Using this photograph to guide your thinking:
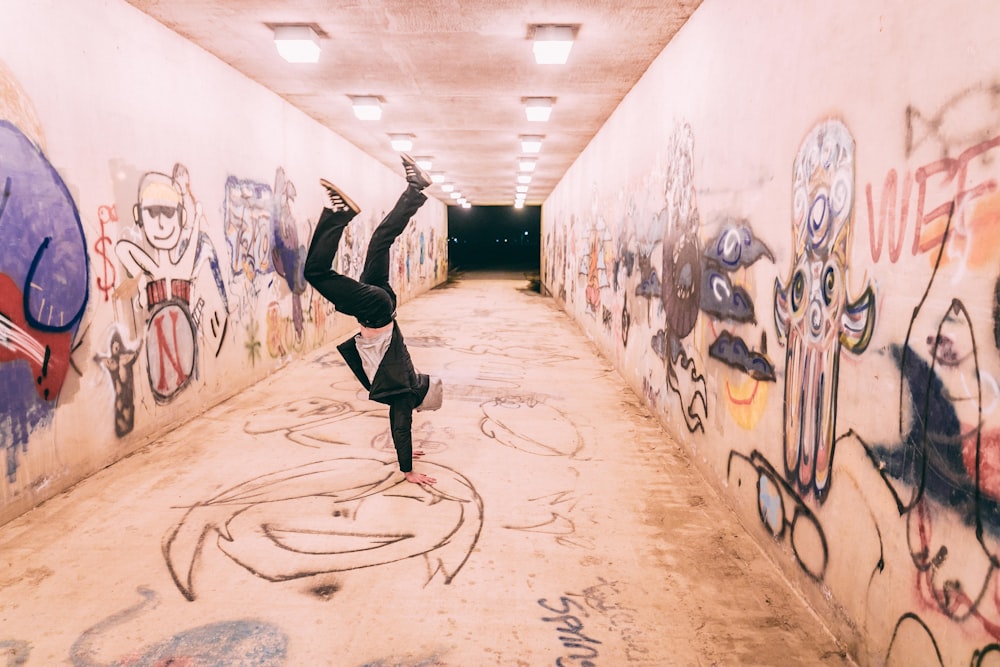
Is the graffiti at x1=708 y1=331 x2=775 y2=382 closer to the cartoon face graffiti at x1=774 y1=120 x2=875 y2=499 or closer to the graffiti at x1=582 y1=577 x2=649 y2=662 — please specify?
the cartoon face graffiti at x1=774 y1=120 x2=875 y2=499

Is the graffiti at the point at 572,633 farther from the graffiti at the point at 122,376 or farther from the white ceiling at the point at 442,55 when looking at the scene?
the white ceiling at the point at 442,55

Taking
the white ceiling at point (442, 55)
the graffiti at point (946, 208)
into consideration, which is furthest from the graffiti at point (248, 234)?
the graffiti at point (946, 208)

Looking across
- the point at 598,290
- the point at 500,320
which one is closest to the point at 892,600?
the point at 598,290

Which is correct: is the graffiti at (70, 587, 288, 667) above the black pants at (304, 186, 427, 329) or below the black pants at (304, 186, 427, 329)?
below

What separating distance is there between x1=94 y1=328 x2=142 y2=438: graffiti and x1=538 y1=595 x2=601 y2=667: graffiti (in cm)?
397

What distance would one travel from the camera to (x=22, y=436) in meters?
3.76

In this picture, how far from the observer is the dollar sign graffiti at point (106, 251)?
451cm

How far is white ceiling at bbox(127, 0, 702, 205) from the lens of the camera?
16.3 ft

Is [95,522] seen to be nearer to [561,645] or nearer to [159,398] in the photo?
[159,398]

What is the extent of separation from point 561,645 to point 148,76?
580 cm

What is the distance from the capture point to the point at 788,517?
10.2 ft

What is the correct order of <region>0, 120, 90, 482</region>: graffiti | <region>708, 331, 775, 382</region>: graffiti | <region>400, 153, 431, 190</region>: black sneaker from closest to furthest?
<region>708, 331, 775, 382</region>: graffiti < <region>0, 120, 90, 482</region>: graffiti < <region>400, 153, 431, 190</region>: black sneaker

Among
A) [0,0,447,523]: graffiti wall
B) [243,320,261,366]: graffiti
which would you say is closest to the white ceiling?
[0,0,447,523]: graffiti wall

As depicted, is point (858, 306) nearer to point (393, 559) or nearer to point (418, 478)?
point (393, 559)
